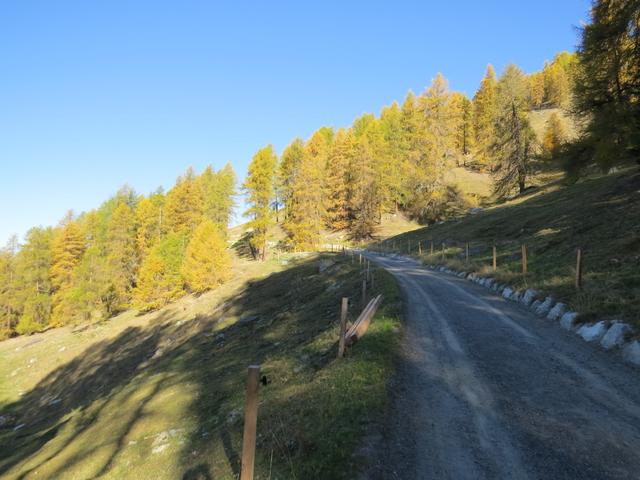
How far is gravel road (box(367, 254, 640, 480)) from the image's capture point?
508 cm

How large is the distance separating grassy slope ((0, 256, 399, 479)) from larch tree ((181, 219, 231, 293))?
15.3 feet

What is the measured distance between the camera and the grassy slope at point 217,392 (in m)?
6.48

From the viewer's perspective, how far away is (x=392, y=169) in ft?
192

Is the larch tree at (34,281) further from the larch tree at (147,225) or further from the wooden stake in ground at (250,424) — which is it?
the wooden stake in ground at (250,424)

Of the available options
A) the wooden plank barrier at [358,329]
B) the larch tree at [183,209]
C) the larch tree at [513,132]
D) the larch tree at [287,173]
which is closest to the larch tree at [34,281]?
the larch tree at [183,209]

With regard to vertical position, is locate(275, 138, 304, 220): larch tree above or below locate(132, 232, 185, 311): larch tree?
above

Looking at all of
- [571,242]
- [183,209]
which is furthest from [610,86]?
[183,209]

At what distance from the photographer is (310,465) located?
17.4 feet

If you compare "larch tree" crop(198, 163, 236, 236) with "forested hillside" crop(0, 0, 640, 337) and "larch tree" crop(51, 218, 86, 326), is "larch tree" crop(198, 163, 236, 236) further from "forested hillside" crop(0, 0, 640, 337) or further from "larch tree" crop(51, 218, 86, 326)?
"larch tree" crop(51, 218, 86, 326)

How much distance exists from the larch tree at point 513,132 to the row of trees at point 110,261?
3672cm

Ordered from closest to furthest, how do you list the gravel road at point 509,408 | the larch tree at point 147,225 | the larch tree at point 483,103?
the gravel road at point 509,408 < the larch tree at point 147,225 < the larch tree at point 483,103

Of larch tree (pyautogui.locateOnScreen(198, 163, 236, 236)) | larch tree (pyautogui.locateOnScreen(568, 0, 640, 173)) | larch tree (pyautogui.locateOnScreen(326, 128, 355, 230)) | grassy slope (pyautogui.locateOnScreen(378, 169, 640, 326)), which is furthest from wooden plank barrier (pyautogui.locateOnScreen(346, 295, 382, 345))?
larch tree (pyautogui.locateOnScreen(198, 163, 236, 236))

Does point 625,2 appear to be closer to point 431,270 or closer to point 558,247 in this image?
point 558,247

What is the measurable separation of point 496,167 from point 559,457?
159 ft
